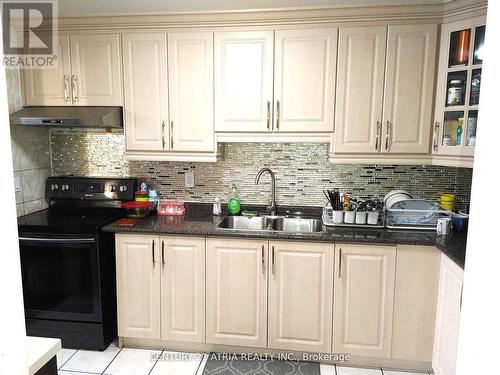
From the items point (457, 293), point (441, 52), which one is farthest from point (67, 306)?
point (441, 52)

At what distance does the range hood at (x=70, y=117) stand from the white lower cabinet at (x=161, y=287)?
806 millimetres

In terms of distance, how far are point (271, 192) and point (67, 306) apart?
5.40 feet

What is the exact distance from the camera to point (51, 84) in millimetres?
2594

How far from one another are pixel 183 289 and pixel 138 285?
0.31 meters

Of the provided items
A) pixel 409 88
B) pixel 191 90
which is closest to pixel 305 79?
pixel 409 88

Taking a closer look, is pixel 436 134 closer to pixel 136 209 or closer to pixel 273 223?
pixel 273 223

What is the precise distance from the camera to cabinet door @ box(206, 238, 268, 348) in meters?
2.27

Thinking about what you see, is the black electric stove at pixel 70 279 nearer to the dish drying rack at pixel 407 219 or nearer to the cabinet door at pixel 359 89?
the dish drying rack at pixel 407 219

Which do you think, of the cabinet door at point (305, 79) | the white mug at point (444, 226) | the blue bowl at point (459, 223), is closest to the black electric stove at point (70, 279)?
the cabinet door at point (305, 79)

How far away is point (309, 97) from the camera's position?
239cm

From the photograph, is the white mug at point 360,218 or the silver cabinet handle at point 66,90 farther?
the silver cabinet handle at point 66,90

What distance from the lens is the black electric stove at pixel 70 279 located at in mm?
2311

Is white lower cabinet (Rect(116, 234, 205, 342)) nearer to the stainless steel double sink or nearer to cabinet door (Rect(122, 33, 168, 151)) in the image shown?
the stainless steel double sink

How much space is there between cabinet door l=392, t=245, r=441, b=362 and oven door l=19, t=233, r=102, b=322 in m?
1.91
